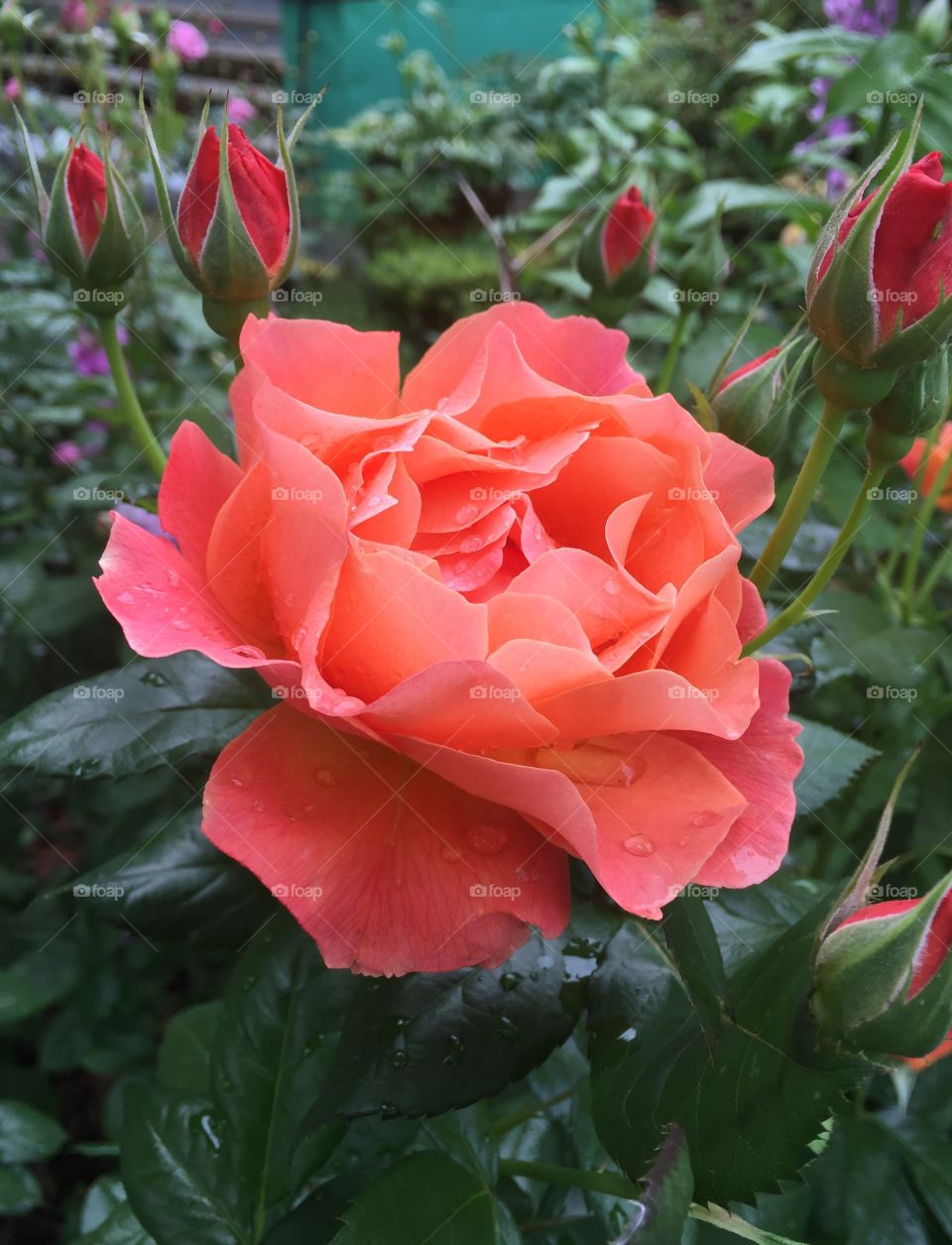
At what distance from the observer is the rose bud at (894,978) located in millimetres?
360

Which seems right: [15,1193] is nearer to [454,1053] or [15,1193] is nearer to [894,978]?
[454,1053]

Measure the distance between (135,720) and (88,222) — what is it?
0.92 feet

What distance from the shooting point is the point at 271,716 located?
0.41 meters

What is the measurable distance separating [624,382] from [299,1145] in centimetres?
44

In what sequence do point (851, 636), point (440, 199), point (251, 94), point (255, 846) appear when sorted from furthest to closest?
point (440, 199) → point (251, 94) → point (851, 636) → point (255, 846)

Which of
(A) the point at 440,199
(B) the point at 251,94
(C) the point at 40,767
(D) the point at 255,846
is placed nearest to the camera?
(D) the point at 255,846

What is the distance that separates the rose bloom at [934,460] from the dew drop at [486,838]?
0.54 m

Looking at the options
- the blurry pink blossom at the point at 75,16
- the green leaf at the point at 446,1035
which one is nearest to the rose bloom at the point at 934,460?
the green leaf at the point at 446,1035

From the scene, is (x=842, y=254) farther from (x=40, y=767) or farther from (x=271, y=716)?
(x=40, y=767)

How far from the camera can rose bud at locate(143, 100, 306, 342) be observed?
480 mm

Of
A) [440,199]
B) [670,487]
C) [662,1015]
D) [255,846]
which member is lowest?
[440,199]

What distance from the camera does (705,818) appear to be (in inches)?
15.0

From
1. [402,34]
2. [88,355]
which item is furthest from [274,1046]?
[402,34]

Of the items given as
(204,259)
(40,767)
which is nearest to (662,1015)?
(40,767)
